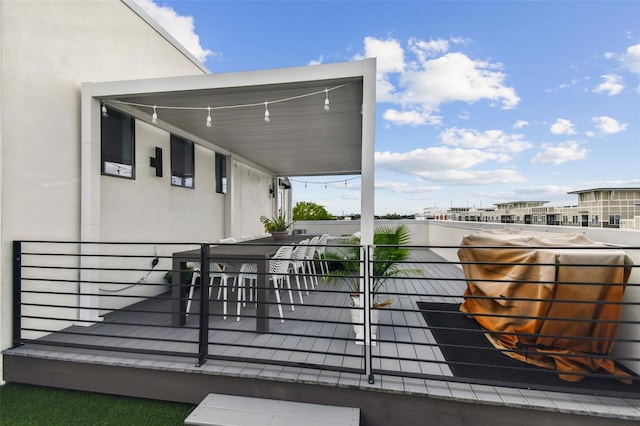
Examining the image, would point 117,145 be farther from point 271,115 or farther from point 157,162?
point 271,115

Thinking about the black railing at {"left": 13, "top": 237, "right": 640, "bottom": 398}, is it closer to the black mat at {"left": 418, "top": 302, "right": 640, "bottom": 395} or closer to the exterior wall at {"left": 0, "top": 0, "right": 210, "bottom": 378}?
the black mat at {"left": 418, "top": 302, "right": 640, "bottom": 395}

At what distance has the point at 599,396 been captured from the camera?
2.00 metres

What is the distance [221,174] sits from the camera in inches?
262

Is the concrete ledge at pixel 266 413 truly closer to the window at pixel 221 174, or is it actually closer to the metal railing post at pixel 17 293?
the metal railing post at pixel 17 293

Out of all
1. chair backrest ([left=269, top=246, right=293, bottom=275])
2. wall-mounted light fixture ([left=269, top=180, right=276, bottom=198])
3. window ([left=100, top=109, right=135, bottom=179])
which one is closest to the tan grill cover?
chair backrest ([left=269, top=246, right=293, bottom=275])

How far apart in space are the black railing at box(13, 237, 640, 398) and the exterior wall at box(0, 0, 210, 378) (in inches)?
10.7

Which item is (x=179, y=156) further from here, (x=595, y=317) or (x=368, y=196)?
(x=595, y=317)

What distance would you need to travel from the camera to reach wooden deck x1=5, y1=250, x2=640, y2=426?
1982 mm

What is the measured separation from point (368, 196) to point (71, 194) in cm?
321

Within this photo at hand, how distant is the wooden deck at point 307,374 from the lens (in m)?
1.98

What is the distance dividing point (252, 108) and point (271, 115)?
0.35m

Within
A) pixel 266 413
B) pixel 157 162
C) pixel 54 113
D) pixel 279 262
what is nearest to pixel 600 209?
pixel 279 262

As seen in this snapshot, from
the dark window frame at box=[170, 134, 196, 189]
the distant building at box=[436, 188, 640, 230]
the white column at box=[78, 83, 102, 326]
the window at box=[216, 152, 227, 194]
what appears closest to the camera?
the white column at box=[78, 83, 102, 326]

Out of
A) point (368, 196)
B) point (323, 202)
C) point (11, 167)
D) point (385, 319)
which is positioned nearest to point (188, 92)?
point (11, 167)
